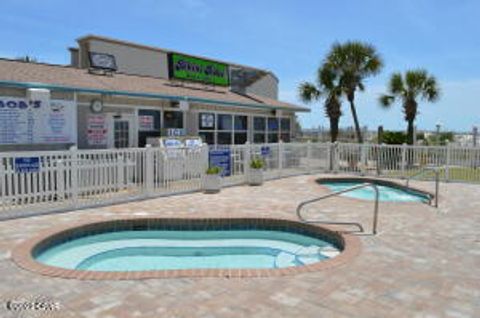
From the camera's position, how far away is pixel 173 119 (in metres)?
14.4

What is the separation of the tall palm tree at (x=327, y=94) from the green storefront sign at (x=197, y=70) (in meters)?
5.56

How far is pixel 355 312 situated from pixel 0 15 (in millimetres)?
15271

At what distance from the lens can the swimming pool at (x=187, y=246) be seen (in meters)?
6.51

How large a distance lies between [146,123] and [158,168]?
137 inches

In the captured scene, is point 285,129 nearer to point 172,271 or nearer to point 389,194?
point 389,194

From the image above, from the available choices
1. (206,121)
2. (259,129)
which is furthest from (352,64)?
(206,121)

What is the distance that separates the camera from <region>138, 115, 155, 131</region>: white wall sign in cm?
1337

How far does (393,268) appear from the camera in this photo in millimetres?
5234

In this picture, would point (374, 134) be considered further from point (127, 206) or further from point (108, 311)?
point (108, 311)

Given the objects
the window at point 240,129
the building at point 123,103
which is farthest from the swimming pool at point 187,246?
the window at point 240,129

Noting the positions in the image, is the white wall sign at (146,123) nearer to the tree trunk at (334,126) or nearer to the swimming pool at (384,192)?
the swimming pool at (384,192)

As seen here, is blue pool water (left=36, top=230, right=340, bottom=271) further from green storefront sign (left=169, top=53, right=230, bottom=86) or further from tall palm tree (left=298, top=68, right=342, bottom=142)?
tall palm tree (left=298, top=68, right=342, bottom=142)

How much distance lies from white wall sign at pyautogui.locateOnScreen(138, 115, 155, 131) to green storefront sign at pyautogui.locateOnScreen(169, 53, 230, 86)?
2990 mm

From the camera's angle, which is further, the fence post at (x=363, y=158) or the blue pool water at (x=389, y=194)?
the fence post at (x=363, y=158)
